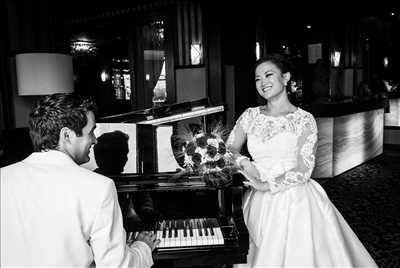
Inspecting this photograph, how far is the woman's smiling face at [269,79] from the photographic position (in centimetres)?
218

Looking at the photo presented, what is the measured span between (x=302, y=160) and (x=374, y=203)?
11.1 ft

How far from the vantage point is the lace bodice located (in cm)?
210

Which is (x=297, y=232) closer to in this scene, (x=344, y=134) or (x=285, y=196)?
(x=285, y=196)

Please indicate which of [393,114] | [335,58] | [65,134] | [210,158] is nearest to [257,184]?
[210,158]

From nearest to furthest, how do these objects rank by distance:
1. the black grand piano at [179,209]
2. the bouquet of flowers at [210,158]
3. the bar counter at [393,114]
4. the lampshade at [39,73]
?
the black grand piano at [179,209] < the bouquet of flowers at [210,158] < the lampshade at [39,73] < the bar counter at [393,114]

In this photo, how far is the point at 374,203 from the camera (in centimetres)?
495

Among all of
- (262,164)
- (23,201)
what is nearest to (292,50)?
(262,164)

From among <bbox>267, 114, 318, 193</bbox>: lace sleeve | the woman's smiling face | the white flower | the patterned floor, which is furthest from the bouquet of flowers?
the patterned floor

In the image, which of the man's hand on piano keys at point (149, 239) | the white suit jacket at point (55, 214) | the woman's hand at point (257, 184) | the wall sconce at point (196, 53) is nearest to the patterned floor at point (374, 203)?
the woman's hand at point (257, 184)

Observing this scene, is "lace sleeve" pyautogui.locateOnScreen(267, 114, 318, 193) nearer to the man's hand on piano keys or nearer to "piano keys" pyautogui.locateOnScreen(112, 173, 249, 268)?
"piano keys" pyautogui.locateOnScreen(112, 173, 249, 268)

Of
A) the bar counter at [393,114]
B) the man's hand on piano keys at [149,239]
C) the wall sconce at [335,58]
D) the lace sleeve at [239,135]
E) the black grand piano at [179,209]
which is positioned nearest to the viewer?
the man's hand on piano keys at [149,239]

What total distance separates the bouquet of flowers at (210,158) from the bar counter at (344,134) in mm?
4310

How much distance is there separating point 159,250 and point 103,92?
30.7 feet

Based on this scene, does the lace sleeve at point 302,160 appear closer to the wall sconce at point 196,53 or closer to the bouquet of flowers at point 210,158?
the bouquet of flowers at point 210,158
